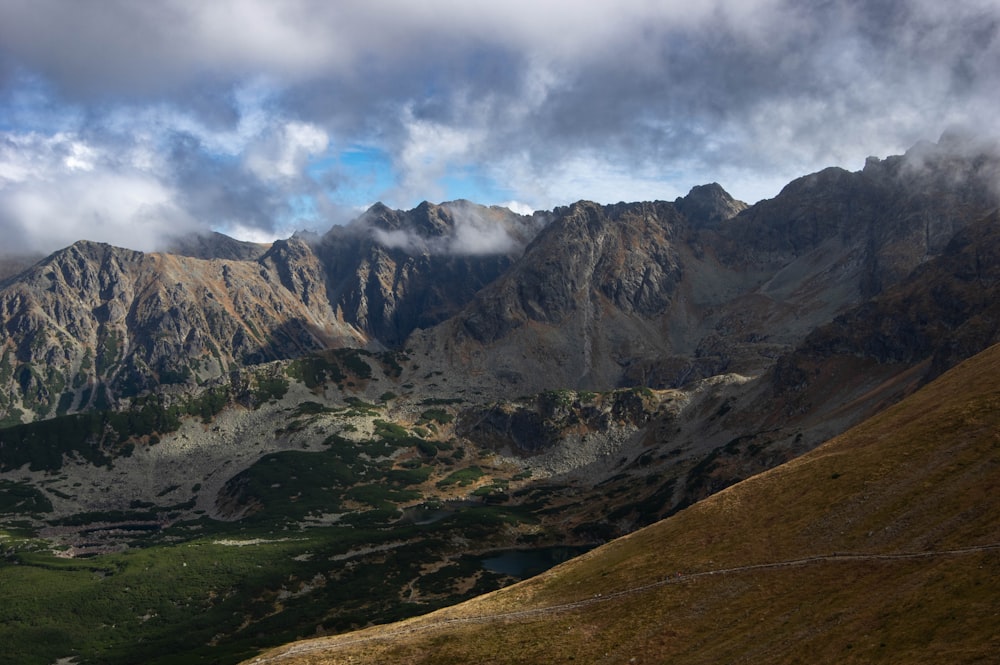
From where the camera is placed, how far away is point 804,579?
6475cm

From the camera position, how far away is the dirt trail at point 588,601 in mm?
60719

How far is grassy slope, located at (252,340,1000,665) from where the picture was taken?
52094 mm

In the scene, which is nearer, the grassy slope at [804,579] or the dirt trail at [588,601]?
the grassy slope at [804,579]

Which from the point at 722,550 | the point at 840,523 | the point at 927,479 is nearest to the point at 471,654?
the point at 722,550

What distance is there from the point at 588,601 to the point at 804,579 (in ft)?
77.9

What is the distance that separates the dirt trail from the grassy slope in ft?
0.99

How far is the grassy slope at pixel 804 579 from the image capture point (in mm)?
52094

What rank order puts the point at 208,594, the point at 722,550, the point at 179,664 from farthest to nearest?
the point at 208,594 → the point at 179,664 → the point at 722,550

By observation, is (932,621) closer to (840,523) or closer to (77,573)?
(840,523)

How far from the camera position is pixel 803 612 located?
58.9 meters

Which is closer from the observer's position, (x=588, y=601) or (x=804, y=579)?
(x=804, y=579)

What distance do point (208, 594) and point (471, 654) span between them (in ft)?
422

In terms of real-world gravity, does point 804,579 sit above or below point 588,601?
above

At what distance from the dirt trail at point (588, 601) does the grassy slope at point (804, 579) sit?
0.30m
